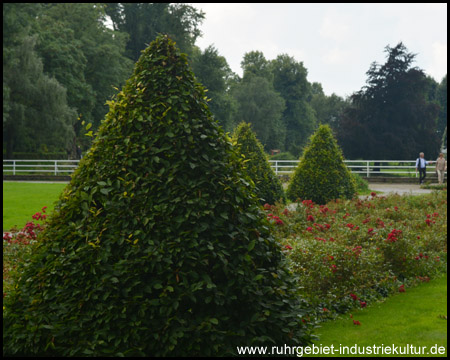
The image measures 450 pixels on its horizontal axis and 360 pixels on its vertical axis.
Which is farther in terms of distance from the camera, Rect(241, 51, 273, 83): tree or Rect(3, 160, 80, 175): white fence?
Rect(241, 51, 273, 83): tree

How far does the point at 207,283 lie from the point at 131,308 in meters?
0.56

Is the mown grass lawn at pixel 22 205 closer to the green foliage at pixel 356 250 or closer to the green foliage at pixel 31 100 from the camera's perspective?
the green foliage at pixel 356 250

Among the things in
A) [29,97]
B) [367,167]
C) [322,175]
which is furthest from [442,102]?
[322,175]

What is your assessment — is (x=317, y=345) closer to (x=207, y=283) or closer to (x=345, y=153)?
(x=207, y=283)

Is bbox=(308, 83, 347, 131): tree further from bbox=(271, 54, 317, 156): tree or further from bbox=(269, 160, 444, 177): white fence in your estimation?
bbox=(269, 160, 444, 177): white fence

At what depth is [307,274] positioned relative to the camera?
6656 millimetres

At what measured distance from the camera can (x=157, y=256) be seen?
12.2 feet

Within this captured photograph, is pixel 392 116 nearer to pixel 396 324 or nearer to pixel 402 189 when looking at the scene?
pixel 402 189

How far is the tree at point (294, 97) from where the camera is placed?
264 feet

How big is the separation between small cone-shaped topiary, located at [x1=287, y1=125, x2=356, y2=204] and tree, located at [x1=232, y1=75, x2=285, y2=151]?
51424 millimetres

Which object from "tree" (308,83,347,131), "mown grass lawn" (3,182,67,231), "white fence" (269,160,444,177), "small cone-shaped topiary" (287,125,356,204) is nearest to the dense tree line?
"white fence" (269,160,444,177)

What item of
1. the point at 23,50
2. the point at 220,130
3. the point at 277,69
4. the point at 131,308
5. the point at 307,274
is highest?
the point at 277,69

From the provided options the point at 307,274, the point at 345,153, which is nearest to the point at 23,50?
the point at 345,153

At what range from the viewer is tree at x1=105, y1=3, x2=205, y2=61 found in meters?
51.4
